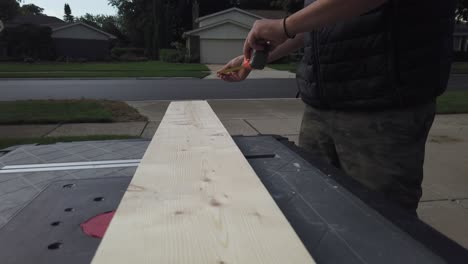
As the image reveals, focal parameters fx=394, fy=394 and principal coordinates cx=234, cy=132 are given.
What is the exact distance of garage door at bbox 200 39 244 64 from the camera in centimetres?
2756

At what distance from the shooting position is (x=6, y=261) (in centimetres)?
102

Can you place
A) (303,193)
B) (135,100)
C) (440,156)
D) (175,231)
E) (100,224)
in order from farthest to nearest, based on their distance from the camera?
1. (135,100)
2. (440,156)
3. (303,193)
4. (100,224)
5. (175,231)

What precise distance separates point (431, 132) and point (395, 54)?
478cm

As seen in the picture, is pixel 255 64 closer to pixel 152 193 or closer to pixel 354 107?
pixel 354 107

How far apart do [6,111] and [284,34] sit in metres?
7.29

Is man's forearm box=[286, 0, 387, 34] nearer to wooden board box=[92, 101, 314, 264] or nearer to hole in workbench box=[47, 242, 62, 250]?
wooden board box=[92, 101, 314, 264]

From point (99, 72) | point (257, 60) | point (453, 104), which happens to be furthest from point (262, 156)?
point (99, 72)

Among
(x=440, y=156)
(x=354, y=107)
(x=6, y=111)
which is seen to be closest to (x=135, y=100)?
(x=6, y=111)

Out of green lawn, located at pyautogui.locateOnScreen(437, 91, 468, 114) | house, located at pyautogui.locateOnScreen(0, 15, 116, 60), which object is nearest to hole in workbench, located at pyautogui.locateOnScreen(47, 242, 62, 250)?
green lawn, located at pyautogui.locateOnScreen(437, 91, 468, 114)

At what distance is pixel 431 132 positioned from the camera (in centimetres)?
570

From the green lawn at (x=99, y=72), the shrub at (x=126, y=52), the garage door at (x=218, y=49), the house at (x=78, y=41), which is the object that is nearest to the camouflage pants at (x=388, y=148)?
the green lawn at (x=99, y=72)

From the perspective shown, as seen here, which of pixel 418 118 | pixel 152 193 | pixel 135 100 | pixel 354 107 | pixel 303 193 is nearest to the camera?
pixel 152 193

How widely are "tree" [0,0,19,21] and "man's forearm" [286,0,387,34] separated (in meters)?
37.8

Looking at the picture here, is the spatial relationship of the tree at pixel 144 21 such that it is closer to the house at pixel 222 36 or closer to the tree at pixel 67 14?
the house at pixel 222 36
